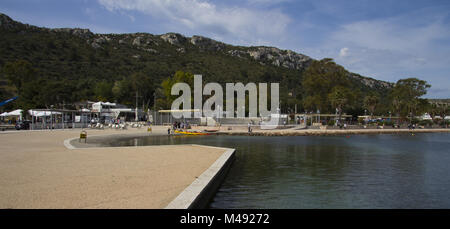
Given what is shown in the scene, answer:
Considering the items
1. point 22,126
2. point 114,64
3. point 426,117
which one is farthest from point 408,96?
point 114,64

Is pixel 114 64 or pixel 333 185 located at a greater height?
pixel 114 64

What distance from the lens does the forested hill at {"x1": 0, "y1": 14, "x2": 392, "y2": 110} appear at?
61625 millimetres

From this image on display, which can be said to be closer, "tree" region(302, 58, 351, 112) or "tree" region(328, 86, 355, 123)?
"tree" region(328, 86, 355, 123)

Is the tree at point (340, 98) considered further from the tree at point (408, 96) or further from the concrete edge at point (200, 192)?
the concrete edge at point (200, 192)

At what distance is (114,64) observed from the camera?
97.9m

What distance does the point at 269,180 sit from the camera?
35.6ft

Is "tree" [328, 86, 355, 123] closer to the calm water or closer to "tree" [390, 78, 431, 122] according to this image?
"tree" [390, 78, 431, 122]

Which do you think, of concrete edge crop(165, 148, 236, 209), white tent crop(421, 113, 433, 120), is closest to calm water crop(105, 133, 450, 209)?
concrete edge crop(165, 148, 236, 209)

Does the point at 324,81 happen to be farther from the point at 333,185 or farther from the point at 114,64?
the point at 114,64

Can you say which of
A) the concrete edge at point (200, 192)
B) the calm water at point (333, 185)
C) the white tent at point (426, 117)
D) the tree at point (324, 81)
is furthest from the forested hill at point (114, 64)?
the concrete edge at point (200, 192)

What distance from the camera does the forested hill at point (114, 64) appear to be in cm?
6162

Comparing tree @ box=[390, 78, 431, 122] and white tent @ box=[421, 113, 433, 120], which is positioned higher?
tree @ box=[390, 78, 431, 122]
